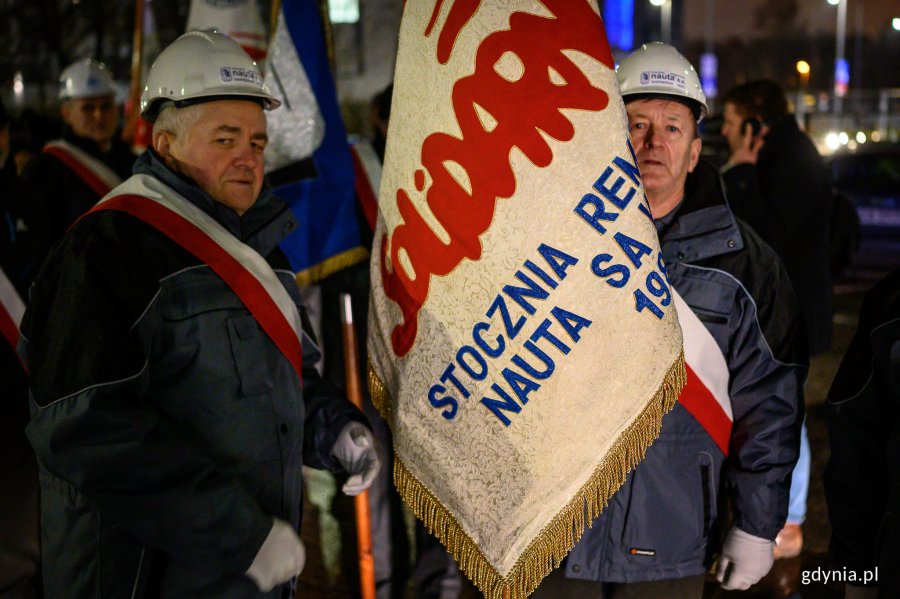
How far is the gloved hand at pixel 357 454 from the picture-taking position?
9.95ft

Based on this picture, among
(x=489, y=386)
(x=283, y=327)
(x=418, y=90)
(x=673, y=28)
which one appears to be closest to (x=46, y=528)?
(x=283, y=327)

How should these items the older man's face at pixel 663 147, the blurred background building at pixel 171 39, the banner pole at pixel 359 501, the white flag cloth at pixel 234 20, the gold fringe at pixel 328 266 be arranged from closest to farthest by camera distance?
the older man's face at pixel 663 147
the banner pole at pixel 359 501
the gold fringe at pixel 328 266
the white flag cloth at pixel 234 20
the blurred background building at pixel 171 39

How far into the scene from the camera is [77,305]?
225 cm

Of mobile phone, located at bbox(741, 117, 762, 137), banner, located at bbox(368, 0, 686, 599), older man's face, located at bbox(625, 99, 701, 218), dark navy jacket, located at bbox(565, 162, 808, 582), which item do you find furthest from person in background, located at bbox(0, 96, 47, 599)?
mobile phone, located at bbox(741, 117, 762, 137)

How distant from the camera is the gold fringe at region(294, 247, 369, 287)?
15.4 feet

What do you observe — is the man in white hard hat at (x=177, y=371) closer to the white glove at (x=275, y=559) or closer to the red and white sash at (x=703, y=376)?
the white glove at (x=275, y=559)

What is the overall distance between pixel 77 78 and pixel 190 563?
4.44 metres

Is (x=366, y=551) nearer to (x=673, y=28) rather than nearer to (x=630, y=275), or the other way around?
(x=630, y=275)

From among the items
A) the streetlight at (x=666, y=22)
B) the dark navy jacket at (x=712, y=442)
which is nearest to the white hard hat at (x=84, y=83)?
the dark navy jacket at (x=712, y=442)

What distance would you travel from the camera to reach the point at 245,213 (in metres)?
2.87

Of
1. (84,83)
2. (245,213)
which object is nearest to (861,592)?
(245,213)

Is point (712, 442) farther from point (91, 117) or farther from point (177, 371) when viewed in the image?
point (91, 117)

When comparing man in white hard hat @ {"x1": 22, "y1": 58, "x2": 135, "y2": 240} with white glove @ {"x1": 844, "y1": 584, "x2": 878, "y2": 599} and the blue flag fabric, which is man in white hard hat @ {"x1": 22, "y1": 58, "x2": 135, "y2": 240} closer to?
the blue flag fabric

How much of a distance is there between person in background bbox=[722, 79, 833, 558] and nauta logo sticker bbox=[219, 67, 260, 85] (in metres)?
3.37
